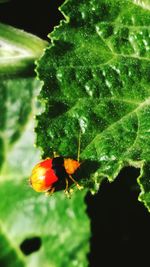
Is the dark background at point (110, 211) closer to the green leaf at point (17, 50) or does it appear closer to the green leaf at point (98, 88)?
the green leaf at point (17, 50)

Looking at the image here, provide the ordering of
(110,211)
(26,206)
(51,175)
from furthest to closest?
1. (110,211)
2. (26,206)
3. (51,175)

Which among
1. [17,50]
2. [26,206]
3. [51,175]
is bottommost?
[26,206]

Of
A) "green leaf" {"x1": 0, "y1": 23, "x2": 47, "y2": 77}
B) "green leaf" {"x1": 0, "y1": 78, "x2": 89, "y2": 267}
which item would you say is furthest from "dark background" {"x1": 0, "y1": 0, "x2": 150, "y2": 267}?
"green leaf" {"x1": 0, "y1": 23, "x2": 47, "y2": 77}

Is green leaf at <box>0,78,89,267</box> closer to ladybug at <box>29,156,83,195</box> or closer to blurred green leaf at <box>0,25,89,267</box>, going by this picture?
blurred green leaf at <box>0,25,89,267</box>

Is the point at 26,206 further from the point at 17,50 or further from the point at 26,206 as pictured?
the point at 17,50

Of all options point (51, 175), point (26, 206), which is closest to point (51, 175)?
point (51, 175)

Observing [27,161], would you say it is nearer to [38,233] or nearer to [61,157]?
[38,233]

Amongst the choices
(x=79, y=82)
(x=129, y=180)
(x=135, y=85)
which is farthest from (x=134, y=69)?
(x=129, y=180)
